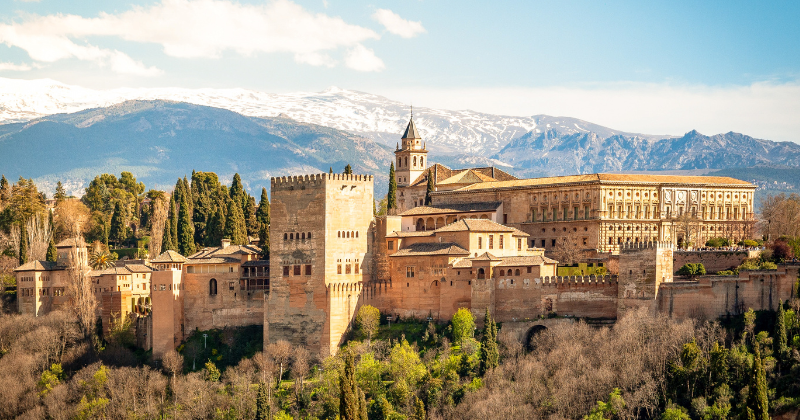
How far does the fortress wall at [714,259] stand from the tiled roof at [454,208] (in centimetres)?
1834

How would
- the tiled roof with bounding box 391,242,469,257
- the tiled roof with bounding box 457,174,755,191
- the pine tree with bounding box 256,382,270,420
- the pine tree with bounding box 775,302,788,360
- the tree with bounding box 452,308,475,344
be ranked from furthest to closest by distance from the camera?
the tiled roof with bounding box 457,174,755,191 → the tiled roof with bounding box 391,242,469,257 → the tree with bounding box 452,308,475,344 → the pine tree with bounding box 256,382,270,420 → the pine tree with bounding box 775,302,788,360

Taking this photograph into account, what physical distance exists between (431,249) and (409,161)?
36.0 meters

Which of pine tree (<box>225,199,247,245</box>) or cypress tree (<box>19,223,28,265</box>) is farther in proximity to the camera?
pine tree (<box>225,199,247,245</box>)

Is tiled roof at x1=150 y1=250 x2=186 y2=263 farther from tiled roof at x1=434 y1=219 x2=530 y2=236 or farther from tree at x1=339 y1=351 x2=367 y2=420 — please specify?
tree at x1=339 y1=351 x2=367 y2=420

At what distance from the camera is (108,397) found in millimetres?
70312

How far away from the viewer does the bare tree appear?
9475cm

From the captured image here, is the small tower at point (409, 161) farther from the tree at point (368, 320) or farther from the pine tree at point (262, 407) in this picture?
the pine tree at point (262, 407)

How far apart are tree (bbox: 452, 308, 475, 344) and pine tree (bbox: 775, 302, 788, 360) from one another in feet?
60.2

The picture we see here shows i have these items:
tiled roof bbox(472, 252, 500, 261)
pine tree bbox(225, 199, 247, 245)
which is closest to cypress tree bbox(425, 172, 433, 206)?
pine tree bbox(225, 199, 247, 245)

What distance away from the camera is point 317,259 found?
2731 inches

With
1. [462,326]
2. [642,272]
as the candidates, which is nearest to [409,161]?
[462,326]

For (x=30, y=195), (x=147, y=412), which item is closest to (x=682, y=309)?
(x=147, y=412)

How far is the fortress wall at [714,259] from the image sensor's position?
70750mm

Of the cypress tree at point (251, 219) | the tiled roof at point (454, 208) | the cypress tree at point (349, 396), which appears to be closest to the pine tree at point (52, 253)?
the cypress tree at point (251, 219)
